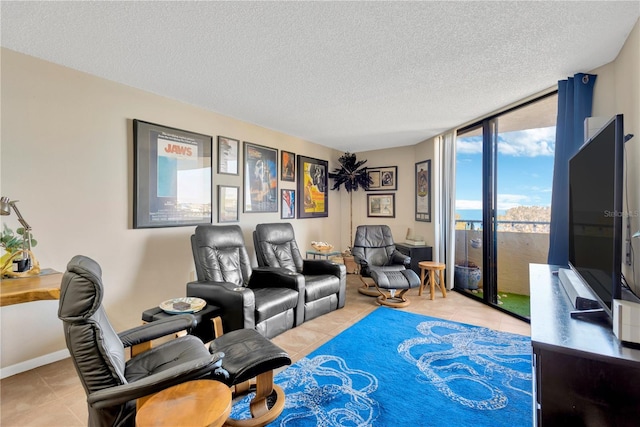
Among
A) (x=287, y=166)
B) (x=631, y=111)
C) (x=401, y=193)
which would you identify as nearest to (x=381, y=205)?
(x=401, y=193)

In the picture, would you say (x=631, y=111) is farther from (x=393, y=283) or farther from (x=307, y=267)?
→ (x=307, y=267)

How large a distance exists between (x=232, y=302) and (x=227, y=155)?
200 centimetres

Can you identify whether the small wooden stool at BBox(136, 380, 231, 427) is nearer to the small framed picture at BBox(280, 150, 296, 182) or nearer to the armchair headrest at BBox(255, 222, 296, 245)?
the armchair headrest at BBox(255, 222, 296, 245)

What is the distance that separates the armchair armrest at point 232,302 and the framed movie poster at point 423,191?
11.8ft

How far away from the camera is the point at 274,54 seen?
229cm

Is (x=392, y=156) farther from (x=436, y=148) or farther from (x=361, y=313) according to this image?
(x=361, y=313)

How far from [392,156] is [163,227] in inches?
170

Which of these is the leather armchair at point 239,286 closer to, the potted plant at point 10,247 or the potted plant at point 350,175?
the potted plant at point 10,247

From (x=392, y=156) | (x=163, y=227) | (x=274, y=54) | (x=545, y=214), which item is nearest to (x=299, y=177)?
(x=392, y=156)

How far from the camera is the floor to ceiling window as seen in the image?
154 inches

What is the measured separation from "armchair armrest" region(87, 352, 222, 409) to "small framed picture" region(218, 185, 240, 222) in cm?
266

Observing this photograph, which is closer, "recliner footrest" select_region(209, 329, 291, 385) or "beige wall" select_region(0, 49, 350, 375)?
"recliner footrest" select_region(209, 329, 291, 385)

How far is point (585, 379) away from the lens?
1.21 meters

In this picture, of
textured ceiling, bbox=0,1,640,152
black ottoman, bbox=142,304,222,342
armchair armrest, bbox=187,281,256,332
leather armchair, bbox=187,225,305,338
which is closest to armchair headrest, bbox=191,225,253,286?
leather armchair, bbox=187,225,305,338
